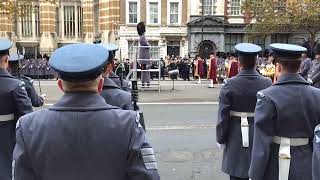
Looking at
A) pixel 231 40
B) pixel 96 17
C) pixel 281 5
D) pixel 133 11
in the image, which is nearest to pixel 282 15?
pixel 281 5

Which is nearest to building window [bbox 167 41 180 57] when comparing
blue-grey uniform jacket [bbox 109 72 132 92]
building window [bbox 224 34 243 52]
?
building window [bbox 224 34 243 52]

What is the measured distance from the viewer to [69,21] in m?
47.9

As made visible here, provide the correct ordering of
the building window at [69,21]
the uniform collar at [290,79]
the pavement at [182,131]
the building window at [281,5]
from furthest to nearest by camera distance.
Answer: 1. the building window at [69,21]
2. the building window at [281,5]
3. the pavement at [182,131]
4. the uniform collar at [290,79]

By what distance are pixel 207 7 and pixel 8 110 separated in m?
37.6

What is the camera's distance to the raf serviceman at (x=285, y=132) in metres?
4.23

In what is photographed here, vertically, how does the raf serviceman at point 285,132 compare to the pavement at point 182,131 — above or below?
above

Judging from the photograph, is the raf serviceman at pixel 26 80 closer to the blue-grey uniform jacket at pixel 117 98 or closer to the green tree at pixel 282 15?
the blue-grey uniform jacket at pixel 117 98

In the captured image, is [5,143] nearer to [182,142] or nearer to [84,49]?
[84,49]

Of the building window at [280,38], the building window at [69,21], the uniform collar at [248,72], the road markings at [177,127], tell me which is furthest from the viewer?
the building window at [69,21]

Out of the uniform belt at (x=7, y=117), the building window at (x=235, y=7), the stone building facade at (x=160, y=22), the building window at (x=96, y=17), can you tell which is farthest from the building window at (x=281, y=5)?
the uniform belt at (x=7, y=117)

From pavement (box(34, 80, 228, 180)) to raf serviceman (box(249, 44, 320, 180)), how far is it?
3083 mm

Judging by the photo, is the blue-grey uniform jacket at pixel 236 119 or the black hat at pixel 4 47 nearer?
the black hat at pixel 4 47

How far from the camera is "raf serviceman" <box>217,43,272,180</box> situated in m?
5.50

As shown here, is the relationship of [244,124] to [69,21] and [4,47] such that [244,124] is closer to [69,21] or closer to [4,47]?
[4,47]
